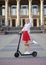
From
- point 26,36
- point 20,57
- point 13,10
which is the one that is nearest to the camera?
point 26,36

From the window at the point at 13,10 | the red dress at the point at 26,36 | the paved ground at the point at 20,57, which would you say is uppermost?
the window at the point at 13,10

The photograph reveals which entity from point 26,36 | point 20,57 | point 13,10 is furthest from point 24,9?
point 26,36

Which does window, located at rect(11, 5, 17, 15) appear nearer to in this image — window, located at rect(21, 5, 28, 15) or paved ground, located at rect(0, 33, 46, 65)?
window, located at rect(21, 5, 28, 15)

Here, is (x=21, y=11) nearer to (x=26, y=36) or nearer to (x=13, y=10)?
(x=13, y=10)

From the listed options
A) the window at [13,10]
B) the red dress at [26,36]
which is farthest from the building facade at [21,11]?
the red dress at [26,36]

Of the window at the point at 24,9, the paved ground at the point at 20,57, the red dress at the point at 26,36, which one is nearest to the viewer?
the paved ground at the point at 20,57

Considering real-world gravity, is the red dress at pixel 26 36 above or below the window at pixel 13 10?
below

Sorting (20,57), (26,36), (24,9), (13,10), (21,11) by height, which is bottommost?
(20,57)

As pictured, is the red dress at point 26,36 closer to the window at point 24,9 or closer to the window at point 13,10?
the window at point 24,9

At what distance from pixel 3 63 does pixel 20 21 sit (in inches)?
2582

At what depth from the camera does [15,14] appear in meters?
76.6

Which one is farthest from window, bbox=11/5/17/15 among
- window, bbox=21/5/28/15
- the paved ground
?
the paved ground

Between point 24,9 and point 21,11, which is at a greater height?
point 24,9

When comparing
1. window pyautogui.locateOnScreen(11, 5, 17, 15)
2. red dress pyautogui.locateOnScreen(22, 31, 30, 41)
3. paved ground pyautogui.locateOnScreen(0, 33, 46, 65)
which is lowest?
paved ground pyautogui.locateOnScreen(0, 33, 46, 65)
